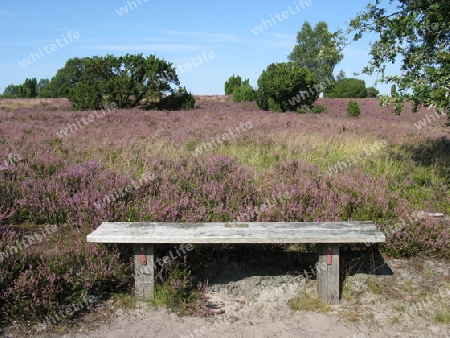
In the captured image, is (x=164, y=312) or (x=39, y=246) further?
(x=39, y=246)

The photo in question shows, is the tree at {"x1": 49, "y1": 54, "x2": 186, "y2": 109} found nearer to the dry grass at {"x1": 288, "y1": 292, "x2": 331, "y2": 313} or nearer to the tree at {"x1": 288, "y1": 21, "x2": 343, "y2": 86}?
the dry grass at {"x1": 288, "y1": 292, "x2": 331, "y2": 313}

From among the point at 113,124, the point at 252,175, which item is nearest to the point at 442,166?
the point at 252,175

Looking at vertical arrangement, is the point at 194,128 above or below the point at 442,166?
above

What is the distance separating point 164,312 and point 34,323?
1047mm

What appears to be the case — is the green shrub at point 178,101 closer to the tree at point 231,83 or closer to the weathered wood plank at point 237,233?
the weathered wood plank at point 237,233

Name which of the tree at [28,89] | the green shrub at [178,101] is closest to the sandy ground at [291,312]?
the green shrub at [178,101]

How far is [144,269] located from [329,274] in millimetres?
1660

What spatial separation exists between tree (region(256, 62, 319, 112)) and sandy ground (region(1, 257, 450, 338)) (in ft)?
59.5

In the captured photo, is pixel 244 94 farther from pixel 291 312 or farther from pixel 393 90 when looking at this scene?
pixel 291 312

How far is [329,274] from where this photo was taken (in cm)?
388

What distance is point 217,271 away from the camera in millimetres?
4383

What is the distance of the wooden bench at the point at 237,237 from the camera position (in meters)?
3.65

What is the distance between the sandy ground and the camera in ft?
11.4

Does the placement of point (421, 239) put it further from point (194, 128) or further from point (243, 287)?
point (194, 128)
